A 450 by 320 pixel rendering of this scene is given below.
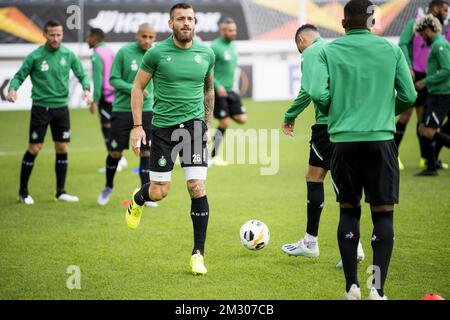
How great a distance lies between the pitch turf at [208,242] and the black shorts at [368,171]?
3.18 ft

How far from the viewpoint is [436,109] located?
12.4 m

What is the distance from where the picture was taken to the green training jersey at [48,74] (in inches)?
436

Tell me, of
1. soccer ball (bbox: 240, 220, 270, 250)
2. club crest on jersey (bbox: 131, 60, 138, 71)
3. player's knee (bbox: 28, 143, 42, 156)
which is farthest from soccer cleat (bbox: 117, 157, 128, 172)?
soccer ball (bbox: 240, 220, 270, 250)

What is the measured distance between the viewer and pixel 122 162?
48.9 ft

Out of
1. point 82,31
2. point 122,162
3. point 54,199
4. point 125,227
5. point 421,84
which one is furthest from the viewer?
point 82,31

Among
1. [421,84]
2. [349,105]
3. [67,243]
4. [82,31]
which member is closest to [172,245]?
[67,243]

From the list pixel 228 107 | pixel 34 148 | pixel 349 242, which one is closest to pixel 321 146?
pixel 349 242

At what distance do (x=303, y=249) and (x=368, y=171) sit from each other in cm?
203

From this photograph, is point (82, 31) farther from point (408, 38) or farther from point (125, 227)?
point (125, 227)

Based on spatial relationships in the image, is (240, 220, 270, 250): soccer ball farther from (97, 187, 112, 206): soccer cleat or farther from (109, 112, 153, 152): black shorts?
(97, 187, 112, 206): soccer cleat

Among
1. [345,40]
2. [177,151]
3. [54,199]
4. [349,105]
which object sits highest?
[345,40]

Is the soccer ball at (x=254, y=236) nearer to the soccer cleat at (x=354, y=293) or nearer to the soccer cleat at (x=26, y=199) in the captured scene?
the soccer cleat at (x=354, y=293)

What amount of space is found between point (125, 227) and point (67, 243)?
1.05m

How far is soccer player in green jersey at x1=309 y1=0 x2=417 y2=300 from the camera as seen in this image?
5938 mm
